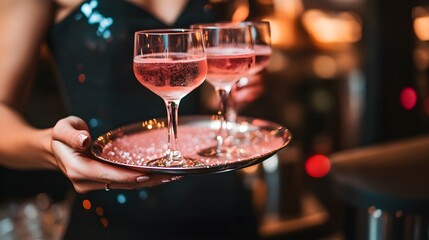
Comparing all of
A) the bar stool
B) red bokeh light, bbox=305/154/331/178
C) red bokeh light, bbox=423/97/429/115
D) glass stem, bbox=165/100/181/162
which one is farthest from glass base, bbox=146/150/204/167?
red bokeh light, bbox=423/97/429/115

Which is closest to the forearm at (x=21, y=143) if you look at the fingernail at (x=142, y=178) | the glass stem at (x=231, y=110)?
the fingernail at (x=142, y=178)

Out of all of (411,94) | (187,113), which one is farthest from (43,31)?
(411,94)

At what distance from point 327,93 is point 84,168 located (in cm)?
257

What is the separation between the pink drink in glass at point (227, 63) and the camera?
1.05 m

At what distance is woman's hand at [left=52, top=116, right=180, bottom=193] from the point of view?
814 mm

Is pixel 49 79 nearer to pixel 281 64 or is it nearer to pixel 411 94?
pixel 281 64

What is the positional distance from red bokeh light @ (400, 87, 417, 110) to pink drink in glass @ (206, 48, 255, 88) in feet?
6.33

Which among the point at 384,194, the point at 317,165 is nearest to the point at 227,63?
the point at 384,194

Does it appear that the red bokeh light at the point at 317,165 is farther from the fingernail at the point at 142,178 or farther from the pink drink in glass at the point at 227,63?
the fingernail at the point at 142,178

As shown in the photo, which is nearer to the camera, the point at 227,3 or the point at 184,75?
the point at 184,75

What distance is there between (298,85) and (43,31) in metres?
2.16

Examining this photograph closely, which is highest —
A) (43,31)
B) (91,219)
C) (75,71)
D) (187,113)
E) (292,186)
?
(43,31)

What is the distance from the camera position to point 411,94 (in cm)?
286

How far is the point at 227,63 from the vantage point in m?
1.05
